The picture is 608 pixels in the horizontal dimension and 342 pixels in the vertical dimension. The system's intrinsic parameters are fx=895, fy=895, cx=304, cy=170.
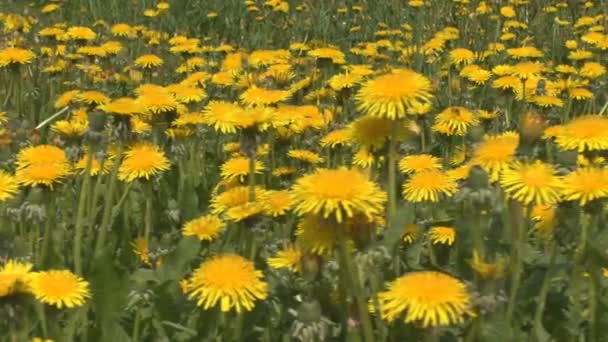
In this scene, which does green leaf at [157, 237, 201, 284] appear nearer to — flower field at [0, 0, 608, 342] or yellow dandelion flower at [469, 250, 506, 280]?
flower field at [0, 0, 608, 342]

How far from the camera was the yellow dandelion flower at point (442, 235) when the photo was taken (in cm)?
236

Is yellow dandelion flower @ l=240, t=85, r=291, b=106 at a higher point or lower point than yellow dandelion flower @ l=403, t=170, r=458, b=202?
higher

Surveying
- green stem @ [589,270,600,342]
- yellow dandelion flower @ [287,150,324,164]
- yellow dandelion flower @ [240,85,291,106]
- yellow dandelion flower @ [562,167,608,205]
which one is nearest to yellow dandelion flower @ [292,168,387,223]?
yellow dandelion flower @ [562,167,608,205]

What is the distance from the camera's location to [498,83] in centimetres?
335

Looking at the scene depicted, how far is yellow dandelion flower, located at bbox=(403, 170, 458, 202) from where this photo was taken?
221cm

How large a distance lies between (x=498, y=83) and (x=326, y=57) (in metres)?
0.73

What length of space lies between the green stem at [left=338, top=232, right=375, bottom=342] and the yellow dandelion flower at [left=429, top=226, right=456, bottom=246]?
786 millimetres

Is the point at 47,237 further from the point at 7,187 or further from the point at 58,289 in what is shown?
the point at 58,289

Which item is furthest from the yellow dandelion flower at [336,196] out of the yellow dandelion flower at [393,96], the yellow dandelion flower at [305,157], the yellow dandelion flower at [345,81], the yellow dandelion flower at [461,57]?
the yellow dandelion flower at [461,57]

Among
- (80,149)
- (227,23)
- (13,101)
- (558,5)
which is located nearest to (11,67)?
(13,101)

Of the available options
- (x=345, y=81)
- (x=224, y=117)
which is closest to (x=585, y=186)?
(x=224, y=117)

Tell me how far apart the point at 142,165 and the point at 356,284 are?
1010 mm

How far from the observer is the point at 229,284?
5.46 ft

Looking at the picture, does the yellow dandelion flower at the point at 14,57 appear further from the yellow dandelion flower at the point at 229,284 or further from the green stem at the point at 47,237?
the yellow dandelion flower at the point at 229,284
